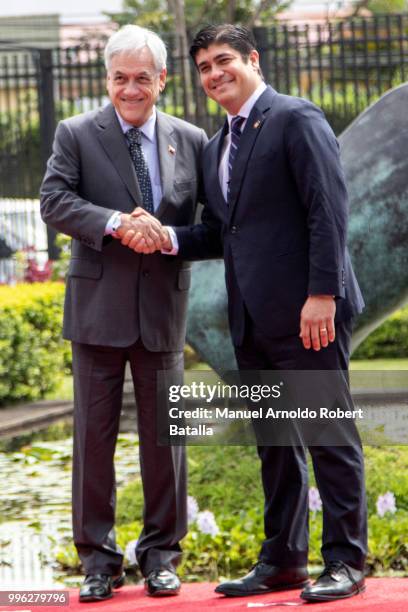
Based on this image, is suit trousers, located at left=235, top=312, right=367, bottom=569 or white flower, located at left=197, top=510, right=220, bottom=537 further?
white flower, located at left=197, top=510, right=220, bottom=537

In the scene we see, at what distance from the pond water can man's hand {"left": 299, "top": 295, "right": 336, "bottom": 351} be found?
1463mm

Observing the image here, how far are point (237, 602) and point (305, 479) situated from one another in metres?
0.45

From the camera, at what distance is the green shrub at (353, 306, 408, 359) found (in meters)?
11.4

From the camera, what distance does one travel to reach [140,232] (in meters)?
3.51

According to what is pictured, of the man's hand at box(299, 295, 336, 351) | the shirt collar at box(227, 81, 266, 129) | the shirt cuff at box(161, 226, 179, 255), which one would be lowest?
the man's hand at box(299, 295, 336, 351)

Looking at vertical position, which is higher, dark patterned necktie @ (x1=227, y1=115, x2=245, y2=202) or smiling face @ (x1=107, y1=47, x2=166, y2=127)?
smiling face @ (x1=107, y1=47, x2=166, y2=127)

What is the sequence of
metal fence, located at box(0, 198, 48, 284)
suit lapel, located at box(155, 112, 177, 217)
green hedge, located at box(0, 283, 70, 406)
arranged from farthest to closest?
metal fence, located at box(0, 198, 48, 284), green hedge, located at box(0, 283, 70, 406), suit lapel, located at box(155, 112, 177, 217)

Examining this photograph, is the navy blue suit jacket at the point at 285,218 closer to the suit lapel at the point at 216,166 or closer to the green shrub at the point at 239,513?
the suit lapel at the point at 216,166

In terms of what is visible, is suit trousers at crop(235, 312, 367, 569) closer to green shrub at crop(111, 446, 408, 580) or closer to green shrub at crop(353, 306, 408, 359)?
green shrub at crop(111, 446, 408, 580)

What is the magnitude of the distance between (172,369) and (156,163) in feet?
2.29

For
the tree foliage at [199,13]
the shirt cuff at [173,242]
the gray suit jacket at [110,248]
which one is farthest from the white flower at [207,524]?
the tree foliage at [199,13]

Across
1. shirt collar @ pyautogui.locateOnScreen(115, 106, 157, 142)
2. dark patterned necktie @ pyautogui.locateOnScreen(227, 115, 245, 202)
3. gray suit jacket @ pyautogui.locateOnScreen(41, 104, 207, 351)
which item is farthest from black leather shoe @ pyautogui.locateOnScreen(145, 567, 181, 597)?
shirt collar @ pyautogui.locateOnScreen(115, 106, 157, 142)

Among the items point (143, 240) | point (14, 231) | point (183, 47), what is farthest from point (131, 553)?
point (14, 231)

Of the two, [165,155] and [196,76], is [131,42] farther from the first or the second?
[196,76]
